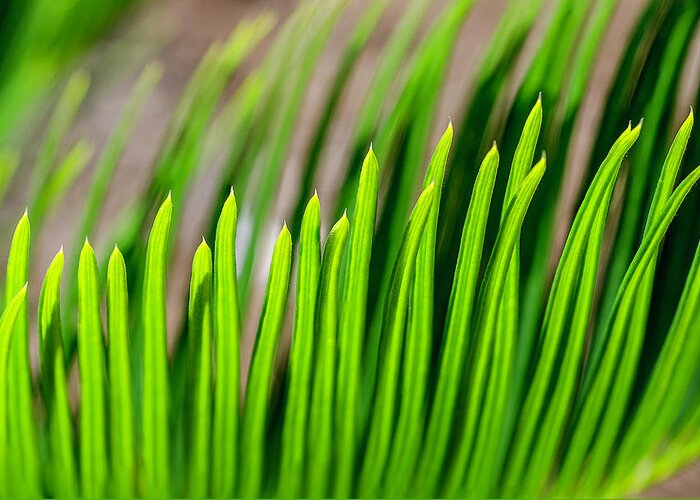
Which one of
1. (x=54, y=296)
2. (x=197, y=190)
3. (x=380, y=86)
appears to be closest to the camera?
(x=54, y=296)

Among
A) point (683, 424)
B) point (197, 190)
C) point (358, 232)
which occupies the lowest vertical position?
point (683, 424)

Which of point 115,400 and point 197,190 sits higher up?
point 197,190

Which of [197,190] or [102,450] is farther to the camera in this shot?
[197,190]

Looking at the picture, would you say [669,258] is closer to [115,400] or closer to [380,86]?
[380,86]

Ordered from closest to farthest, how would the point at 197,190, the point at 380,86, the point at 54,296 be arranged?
the point at 54,296, the point at 380,86, the point at 197,190

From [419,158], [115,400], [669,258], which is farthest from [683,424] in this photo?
[115,400]

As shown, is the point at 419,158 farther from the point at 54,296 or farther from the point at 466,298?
the point at 54,296

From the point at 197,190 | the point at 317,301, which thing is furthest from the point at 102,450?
the point at 197,190
